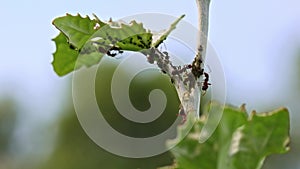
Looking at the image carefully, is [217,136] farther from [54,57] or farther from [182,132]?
[54,57]

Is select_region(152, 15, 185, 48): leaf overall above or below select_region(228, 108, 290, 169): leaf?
above

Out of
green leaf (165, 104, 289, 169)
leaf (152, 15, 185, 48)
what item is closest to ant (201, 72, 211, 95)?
leaf (152, 15, 185, 48)

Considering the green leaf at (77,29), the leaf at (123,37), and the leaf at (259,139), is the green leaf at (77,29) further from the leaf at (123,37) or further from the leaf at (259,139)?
the leaf at (259,139)

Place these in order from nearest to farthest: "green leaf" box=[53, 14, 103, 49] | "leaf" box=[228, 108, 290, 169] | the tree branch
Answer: "leaf" box=[228, 108, 290, 169] < the tree branch < "green leaf" box=[53, 14, 103, 49]

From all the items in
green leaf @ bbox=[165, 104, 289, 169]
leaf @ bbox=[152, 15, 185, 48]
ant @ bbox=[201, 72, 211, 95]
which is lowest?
ant @ bbox=[201, 72, 211, 95]

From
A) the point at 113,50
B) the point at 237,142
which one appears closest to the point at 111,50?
the point at 113,50

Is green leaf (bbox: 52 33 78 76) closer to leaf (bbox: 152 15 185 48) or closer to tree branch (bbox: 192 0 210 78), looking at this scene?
leaf (bbox: 152 15 185 48)
